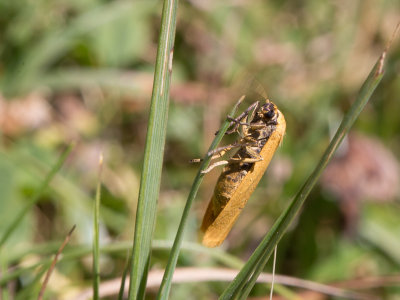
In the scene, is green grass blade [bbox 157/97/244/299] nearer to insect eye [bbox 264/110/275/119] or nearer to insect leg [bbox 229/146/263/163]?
insect leg [bbox 229/146/263/163]

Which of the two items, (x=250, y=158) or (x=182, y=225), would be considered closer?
(x=182, y=225)

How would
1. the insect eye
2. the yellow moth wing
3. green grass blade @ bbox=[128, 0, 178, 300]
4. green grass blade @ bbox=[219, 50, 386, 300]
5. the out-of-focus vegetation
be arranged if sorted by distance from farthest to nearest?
the out-of-focus vegetation → the insect eye → the yellow moth wing → green grass blade @ bbox=[128, 0, 178, 300] → green grass blade @ bbox=[219, 50, 386, 300]

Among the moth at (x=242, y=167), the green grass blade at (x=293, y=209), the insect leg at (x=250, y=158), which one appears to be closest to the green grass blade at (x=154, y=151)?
the green grass blade at (x=293, y=209)

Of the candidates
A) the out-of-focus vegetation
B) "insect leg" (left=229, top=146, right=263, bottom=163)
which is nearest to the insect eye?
"insect leg" (left=229, top=146, right=263, bottom=163)

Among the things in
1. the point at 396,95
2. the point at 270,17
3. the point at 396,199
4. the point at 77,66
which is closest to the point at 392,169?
the point at 396,199

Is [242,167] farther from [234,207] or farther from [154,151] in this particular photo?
[154,151]

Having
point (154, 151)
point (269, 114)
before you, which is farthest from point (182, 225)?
point (269, 114)
